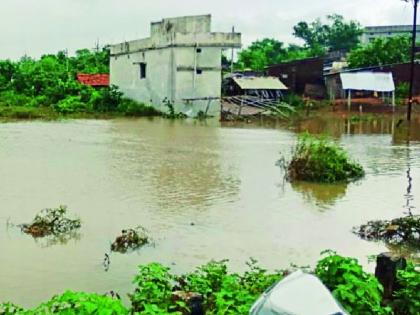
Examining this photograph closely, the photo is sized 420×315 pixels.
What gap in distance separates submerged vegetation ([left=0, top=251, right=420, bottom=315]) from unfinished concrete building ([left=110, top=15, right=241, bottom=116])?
1079 inches

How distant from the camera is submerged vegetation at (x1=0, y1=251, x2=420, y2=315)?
13.8 ft

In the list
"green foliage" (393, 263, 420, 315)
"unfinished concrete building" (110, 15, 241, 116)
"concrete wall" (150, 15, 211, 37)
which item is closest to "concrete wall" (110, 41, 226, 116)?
"unfinished concrete building" (110, 15, 241, 116)

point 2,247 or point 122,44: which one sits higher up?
point 122,44

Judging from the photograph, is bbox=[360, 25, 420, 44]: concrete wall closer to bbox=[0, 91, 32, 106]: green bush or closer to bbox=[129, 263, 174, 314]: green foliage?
bbox=[0, 91, 32, 106]: green bush

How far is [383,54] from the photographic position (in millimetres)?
42938

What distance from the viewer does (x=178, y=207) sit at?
10.7 meters

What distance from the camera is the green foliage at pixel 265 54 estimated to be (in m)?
51.5

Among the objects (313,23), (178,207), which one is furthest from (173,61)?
(313,23)

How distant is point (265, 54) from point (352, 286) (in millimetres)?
51727

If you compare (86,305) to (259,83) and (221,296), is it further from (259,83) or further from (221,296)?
(259,83)

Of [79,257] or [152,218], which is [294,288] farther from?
[152,218]

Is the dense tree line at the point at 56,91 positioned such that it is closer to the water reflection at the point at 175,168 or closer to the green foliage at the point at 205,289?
the water reflection at the point at 175,168

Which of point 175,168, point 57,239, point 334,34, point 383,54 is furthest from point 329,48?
point 57,239

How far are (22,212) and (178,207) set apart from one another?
240 centimetres
